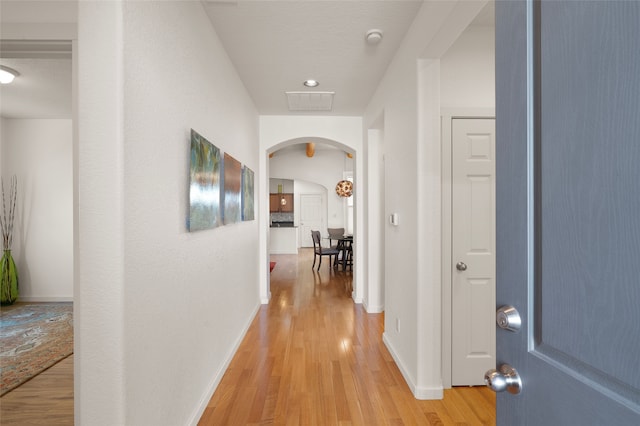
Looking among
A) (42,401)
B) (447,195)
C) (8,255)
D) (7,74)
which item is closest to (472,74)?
(447,195)

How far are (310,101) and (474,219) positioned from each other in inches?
98.0

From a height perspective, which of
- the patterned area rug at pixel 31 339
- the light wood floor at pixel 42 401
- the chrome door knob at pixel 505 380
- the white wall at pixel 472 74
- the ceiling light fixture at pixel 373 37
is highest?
the ceiling light fixture at pixel 373 37

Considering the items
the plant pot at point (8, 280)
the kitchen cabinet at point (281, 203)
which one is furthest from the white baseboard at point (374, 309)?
the kitchen cabinet at point (281, 203)

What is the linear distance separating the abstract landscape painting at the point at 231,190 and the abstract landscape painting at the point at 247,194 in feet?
0.66

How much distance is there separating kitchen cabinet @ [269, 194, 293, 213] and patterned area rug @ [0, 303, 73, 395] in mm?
7557

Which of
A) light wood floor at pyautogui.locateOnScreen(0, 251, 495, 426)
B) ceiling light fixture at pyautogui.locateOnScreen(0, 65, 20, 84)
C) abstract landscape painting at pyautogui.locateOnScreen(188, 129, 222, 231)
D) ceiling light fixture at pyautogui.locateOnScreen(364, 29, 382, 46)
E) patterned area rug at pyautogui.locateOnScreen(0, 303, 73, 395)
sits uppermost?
ceiling light fixture at pyautogui.locateOnScreen(364, 29, 382, 46)

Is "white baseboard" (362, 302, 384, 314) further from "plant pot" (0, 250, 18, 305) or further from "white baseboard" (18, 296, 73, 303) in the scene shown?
"plant pot" (0, 250, 18, 305)

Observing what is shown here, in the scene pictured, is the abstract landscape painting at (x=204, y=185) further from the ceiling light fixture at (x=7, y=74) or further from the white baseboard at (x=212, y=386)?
the ceiling light fixture at (x=7, y=74)

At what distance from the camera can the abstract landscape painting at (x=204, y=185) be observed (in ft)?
5.88

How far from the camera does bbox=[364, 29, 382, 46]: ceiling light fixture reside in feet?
7.90

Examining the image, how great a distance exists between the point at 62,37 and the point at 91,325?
131 centimetres

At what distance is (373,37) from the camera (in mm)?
2453

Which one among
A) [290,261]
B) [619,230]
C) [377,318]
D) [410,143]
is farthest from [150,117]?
[290,261]

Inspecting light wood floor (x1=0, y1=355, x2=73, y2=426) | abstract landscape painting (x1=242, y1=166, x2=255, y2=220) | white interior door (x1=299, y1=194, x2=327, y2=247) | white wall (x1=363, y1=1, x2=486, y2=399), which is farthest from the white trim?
white interior door (x1=299, y1=194, x2=327, y2=247)
